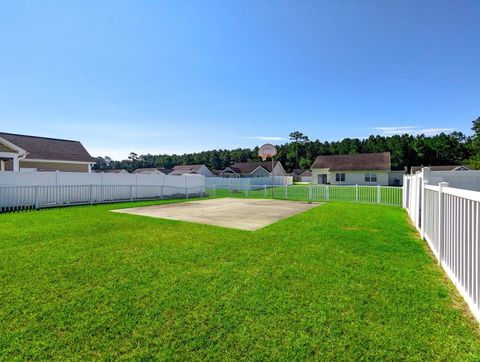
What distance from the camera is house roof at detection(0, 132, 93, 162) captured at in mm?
19016

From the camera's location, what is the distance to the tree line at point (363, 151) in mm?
52697

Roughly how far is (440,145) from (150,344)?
223ft

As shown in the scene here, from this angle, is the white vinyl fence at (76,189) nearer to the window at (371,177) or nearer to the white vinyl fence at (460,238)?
the white vinyl fence at (460,238)

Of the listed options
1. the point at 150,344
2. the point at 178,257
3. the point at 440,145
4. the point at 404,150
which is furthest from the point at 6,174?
the point at 440,145

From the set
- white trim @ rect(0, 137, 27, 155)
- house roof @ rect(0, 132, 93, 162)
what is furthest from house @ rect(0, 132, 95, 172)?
white trim @ rect(0, 137, 27, 155)

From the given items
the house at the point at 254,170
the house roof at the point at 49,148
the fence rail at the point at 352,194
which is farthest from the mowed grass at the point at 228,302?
the house at the point at 254,170

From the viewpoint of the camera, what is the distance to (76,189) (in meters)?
13.4

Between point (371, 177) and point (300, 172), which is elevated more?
point (300, 172)

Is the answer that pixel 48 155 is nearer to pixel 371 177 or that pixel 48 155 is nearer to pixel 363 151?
pixel 371 177

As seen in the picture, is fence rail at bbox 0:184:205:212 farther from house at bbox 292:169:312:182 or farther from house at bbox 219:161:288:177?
house at bbox 292:169:312:182

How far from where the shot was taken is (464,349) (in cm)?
221

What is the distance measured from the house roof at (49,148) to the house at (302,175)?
46.3m

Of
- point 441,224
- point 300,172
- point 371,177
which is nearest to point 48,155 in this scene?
point 441,224

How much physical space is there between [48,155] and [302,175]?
5387 centimetres
